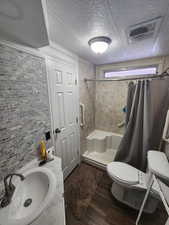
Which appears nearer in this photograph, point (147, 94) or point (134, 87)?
point (147, 94)

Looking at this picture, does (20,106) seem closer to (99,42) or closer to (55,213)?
(55,213)

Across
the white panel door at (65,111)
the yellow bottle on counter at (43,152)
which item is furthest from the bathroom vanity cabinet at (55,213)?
the white panel door at (65,111)

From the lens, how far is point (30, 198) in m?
0.80

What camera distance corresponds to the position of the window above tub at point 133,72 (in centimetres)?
201

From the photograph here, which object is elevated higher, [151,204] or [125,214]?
[151,204]

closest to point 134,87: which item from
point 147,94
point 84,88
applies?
point 147,94

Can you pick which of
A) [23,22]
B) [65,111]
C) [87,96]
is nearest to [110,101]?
[87,96]

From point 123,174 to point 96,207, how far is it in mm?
620

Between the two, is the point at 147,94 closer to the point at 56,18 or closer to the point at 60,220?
the point at 56,18

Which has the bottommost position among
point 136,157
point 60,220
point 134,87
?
point 136,157

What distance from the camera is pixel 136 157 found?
155 cm

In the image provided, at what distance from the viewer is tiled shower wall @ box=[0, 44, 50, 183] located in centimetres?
82

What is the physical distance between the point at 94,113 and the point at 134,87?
1.34 m

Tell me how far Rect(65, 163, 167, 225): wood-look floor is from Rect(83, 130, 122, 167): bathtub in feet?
1.33
